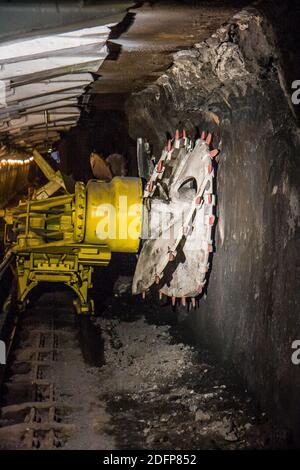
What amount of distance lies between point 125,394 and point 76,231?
204 centimetres

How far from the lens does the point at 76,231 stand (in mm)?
6078

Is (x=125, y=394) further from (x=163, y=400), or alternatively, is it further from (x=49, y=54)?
(x=49, y=54)

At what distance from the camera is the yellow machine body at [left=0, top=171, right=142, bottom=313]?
587 cm

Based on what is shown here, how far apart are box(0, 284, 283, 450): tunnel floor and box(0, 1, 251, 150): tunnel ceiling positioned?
3107 millimetres

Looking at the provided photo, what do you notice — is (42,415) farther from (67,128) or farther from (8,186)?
(8,186)

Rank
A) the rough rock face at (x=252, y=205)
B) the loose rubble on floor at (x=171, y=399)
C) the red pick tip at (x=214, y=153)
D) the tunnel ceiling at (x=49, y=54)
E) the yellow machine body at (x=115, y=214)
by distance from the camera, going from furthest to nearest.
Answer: the yellow machine body at (x=115, y=214) → the red pick tip at (x=214, y=153) → the loose rubble on floor at (x=171, y=399) → the rough rock face at (x=252, y=205) → the tunnel ceiling at (x=49, y=54)

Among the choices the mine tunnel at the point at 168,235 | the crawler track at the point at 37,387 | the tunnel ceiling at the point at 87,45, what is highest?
the tunnel ceiling at the point at 87,45

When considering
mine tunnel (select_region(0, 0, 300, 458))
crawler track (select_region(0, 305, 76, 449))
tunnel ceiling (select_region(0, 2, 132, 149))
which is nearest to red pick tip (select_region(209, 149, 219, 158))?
mine tunnel (select_region(0, 0, 300, 458))

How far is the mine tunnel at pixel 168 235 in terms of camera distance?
364 cm

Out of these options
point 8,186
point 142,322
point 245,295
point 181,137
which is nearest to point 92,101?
point 181,137

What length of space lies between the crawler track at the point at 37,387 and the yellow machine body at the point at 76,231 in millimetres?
616

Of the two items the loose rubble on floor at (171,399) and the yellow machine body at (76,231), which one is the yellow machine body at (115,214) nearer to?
the yellow machine body at (76,231)

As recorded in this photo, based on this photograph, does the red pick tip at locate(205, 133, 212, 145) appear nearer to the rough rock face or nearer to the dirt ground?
the rough rock face

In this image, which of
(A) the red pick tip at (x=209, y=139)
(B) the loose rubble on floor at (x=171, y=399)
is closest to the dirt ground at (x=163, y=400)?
(B) the loose rubble on floor at (x=171, y=399)
